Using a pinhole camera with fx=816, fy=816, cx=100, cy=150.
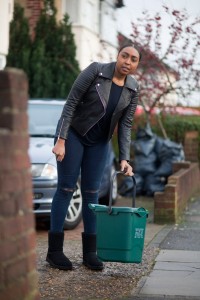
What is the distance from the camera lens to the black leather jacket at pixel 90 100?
625 centimetres

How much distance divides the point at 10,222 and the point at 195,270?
3.61m

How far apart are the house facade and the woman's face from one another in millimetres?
15494

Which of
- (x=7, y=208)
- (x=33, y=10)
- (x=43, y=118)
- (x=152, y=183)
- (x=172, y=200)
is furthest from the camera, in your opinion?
(x=33, y=10)

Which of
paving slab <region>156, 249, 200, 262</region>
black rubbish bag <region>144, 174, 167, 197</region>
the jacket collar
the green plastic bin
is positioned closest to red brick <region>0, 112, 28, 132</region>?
the green plastic bin

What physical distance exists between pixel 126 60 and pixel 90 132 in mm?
630

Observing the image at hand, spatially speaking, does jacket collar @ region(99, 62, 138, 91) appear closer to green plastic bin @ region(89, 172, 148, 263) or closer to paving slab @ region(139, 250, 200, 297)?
green plastic bin @ region(89, 172, 148, 263)

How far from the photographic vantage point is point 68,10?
2505 cm

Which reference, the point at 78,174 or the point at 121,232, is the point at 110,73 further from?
the point at 121,232

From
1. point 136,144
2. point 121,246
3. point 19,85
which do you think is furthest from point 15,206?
point 136,144

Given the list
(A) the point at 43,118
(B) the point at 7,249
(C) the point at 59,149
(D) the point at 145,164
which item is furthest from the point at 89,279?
(D) the point at 145,164

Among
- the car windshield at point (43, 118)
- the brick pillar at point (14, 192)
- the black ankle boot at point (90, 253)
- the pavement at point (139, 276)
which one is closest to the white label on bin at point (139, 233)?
the pavement at point (139, 276)

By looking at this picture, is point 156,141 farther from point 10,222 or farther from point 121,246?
point 10,222

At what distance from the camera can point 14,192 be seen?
124 inches

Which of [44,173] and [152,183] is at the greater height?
[44,173]
